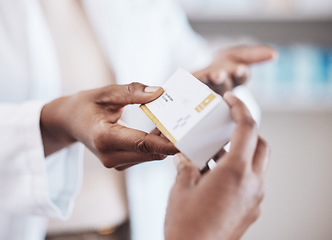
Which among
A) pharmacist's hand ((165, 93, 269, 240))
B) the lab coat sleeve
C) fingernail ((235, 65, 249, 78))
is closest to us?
pharmacist's hand ((165, 93, 269, 240))

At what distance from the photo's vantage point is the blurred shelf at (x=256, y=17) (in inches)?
39.8

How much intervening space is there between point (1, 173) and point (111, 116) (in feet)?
0.46

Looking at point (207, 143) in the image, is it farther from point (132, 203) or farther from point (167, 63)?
point (167, 63)

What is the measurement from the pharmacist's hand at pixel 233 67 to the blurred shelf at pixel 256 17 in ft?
1.71

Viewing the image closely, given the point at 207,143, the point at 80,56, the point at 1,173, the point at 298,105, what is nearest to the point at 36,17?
the point at 80,56

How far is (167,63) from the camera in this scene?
2.19ft

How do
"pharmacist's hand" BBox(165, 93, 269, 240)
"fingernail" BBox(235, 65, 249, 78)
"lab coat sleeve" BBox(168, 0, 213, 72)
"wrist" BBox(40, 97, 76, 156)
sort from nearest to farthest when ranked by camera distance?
"pharmacist's hand" BBox(165, 93, 269, 240), "wrist" BBox(40, 97, 76, 156), "fingernail" BBox(235, 65, 249, 78), "lab coat sleeve" BBox(168, 0, 213, 72)

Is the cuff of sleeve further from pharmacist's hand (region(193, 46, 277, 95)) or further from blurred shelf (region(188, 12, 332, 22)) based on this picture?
blurred shelf (region(188, 12, 332, 22))

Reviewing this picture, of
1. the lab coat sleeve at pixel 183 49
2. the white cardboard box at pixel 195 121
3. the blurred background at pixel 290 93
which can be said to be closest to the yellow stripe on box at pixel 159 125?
the white cardboard box at pixel 195 121

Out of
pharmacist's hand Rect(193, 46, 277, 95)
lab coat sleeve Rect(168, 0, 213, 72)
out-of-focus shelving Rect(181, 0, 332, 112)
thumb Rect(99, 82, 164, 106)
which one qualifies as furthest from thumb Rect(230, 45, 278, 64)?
out-of-focus shelving Rect(181, 0, 332, 112)

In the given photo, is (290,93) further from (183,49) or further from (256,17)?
(183,49)

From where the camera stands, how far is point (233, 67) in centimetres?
50

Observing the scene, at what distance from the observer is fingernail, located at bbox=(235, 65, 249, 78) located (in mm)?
491

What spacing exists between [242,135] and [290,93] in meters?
0.85
